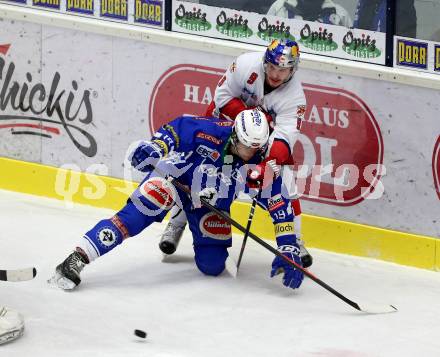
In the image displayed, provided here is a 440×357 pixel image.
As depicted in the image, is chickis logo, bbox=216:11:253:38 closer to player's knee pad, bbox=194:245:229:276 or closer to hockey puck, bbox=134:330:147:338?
player's knee pad, bbox=194:245:229:276

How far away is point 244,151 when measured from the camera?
6.32 metres

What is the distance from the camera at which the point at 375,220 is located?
719cm

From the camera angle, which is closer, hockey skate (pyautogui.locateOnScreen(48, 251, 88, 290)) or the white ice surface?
the white ice surface

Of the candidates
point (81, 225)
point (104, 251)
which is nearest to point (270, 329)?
point (104, 251)

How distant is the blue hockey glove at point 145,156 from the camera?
6312 millimetres

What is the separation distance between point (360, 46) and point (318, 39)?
26 cm

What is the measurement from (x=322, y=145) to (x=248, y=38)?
775 millimetres

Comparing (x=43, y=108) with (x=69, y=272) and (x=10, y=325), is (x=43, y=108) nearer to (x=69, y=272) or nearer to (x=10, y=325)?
(x=69, y=272)

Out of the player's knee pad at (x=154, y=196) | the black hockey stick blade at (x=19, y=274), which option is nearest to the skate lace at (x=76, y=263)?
the player's knee pad at (x=154, y=196)

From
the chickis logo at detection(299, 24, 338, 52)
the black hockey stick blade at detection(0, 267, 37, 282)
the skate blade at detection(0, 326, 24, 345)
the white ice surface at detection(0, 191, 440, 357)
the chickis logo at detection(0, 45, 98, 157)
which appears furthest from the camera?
the chickis logo at detection(0, 45, 98, 157)

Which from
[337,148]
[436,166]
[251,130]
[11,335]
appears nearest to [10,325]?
[11,335]

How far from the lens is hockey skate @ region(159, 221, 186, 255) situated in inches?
275

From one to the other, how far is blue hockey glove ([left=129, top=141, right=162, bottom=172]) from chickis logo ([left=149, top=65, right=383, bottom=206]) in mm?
1289

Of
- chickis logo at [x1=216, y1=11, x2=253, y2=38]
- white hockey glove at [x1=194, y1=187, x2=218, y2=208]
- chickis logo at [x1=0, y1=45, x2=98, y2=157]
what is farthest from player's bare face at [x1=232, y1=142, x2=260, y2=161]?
chickis logo at [x1=0, y1=45, x2=98, y2=157]
